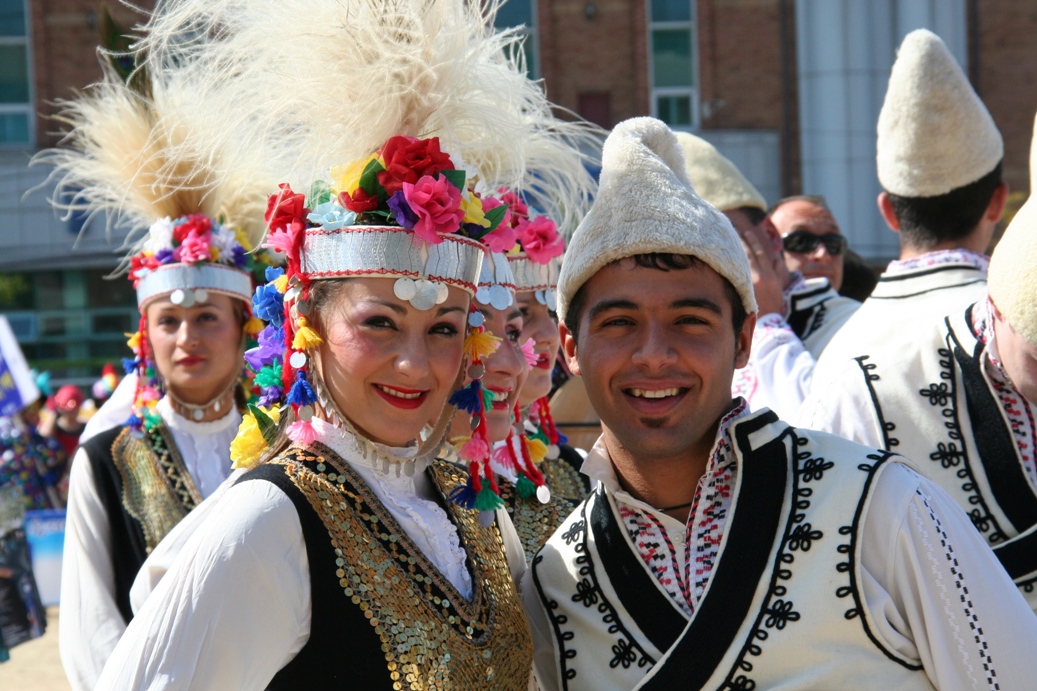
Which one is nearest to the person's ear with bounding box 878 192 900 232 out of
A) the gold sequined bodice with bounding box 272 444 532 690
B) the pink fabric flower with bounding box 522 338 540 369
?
the pink fabric flower with bounding box 522 338 540 369

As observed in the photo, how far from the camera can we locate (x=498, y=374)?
309 cm

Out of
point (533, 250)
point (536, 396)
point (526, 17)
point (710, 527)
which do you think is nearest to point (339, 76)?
point (710, 527)

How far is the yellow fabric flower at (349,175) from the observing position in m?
2.30

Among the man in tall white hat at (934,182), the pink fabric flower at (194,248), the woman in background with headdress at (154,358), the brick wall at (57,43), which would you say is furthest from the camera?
the brick wall at (57,43)

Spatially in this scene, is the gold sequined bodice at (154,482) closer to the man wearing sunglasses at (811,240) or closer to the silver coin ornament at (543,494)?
the silver coin ornament at (543,494)

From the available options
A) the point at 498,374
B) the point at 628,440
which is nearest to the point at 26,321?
the point at 498,374

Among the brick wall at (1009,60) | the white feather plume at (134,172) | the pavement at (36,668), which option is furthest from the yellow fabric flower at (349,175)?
Answer: the brick wall at (1009,60)

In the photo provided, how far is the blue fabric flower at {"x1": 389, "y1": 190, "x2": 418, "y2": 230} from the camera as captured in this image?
88.5 inches

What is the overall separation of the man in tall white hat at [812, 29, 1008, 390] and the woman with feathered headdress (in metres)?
0.97

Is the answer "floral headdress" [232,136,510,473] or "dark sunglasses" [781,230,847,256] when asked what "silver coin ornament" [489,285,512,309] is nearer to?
"floral headdress" [232,136,510,473]

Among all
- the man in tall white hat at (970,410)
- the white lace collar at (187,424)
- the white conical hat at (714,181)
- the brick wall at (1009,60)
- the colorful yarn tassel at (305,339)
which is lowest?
the white lace collar at (187,424)

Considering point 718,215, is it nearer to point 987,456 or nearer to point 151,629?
point 987,456

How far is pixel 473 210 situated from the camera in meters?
2.41

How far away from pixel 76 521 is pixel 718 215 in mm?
2686
